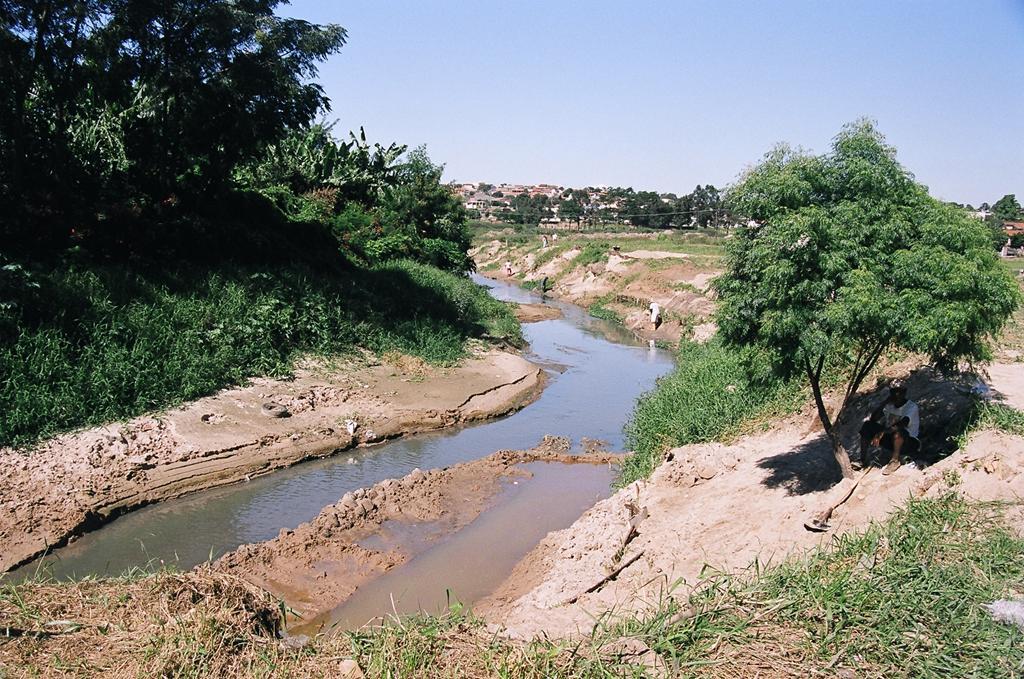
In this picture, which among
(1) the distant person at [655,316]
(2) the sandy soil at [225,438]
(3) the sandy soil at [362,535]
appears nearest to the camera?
(3) the sandy soil at [362,535]

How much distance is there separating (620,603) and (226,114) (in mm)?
15434

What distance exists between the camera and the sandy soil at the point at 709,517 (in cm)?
776

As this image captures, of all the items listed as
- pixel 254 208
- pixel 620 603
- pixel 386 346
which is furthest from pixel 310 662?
pixel 254 208

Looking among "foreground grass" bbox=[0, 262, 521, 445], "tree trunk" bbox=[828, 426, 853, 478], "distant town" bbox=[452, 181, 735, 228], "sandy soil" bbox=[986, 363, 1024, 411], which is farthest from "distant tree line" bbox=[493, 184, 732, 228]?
"tree trunk" bbox=[828, 426, 853, 478]

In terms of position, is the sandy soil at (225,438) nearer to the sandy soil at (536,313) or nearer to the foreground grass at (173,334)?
the foreground grass at (173,334)

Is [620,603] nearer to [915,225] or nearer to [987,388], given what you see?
[915,225]

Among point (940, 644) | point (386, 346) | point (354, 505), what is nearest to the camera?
point (940, 644)

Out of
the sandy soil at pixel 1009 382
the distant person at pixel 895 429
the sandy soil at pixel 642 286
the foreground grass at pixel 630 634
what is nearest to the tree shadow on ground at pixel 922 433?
the distant person at pixel 895 429

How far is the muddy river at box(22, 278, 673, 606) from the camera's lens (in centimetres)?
995

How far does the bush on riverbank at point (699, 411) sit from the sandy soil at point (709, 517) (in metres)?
0.94

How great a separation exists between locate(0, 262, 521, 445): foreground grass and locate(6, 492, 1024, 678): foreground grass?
7016 mm

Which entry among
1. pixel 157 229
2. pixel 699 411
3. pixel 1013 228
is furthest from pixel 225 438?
pixel 1013 228

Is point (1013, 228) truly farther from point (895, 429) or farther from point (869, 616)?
point (869, 616)

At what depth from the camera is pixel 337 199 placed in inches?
1136
